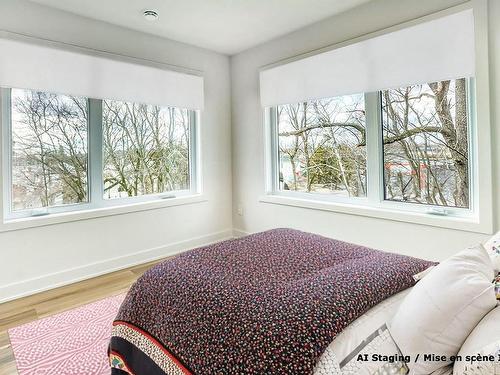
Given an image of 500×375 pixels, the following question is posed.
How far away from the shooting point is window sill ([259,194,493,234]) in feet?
7.83

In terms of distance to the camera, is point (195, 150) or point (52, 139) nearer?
point (52, 139)

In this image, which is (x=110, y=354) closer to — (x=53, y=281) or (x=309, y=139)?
(x=53, y=281)

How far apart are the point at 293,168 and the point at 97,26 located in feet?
8.18

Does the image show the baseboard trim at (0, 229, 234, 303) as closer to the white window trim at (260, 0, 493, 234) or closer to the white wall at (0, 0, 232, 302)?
the white wall at (0, 0, 232, 302)

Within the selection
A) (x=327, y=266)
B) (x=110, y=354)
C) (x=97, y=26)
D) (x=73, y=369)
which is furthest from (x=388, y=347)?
(x=97, y=26)

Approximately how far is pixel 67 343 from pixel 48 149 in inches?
69.0

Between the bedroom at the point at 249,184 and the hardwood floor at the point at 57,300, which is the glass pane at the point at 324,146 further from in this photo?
the hardwood floor at the point at 57,300

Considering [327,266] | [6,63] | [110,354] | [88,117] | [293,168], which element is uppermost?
[6,63]

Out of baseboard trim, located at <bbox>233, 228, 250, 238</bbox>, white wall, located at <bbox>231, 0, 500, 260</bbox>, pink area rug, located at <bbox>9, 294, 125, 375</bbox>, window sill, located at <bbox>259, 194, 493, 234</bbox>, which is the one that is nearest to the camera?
pink area rug, located at <bbox>9, 294, 125, 375</bbox>

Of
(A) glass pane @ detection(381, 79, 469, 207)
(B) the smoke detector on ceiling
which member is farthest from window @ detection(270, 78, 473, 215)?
(B) the smoke detector on ceiling

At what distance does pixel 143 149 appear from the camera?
3.53 meters

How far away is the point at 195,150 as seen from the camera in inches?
157

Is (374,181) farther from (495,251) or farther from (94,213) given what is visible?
(94,213)

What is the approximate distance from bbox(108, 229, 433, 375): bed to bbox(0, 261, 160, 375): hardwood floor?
1.15 meters
